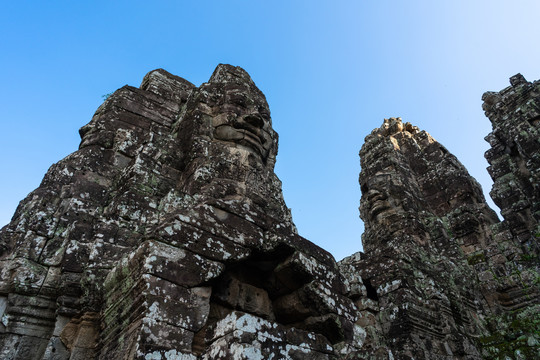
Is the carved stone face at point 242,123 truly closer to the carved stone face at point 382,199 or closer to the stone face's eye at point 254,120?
the stone face's eye at point 254,120

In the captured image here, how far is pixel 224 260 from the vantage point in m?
3.30

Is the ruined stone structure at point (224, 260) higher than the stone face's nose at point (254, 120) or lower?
lower

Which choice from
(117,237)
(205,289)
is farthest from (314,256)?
(117,237)

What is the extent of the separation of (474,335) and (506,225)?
3.81 m

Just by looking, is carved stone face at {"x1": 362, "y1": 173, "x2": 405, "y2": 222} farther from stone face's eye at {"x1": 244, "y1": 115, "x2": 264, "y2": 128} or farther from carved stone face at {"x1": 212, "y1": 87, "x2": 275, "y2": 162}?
stone face's eye at {"x1": 244, "y1": 115, "x2": 264, "y2": 128}

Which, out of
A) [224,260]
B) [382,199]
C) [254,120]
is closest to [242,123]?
[254,120]

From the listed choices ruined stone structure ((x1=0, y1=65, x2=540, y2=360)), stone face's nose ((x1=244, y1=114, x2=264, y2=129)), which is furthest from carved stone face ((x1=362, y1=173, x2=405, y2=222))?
stone face's nose ((x1=244, y1=114, x2=264, y2=129))

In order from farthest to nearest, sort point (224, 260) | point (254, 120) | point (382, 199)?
point (382, 199) < point (254, 120) < point (224, 260)

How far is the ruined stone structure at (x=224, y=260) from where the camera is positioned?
2.98 metres

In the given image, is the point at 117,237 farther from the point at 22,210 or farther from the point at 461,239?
the point at 461,239

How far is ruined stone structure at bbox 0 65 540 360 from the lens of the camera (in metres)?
2.98

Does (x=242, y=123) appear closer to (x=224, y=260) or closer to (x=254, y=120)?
(x=254, y=120)

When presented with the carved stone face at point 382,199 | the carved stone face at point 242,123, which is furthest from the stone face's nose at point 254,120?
the carved stone face at point 382,199

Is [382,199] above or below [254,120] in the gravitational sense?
above
